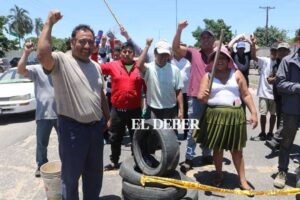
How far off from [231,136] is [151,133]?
41.3 inches

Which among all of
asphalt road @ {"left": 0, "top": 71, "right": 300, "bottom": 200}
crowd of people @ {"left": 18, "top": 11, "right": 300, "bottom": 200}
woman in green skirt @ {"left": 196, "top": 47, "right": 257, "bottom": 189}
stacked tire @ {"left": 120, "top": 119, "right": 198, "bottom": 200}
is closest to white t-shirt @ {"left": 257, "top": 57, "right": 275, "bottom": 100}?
asphalt road @ {"left": 0, "top": 71, "right": 300, "bottom": 200}

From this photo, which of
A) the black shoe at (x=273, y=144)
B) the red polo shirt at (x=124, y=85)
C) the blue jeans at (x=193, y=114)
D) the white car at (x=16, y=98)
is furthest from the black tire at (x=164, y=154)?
the white car at (x=16, y=98)

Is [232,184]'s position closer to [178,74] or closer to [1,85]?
[178,74]

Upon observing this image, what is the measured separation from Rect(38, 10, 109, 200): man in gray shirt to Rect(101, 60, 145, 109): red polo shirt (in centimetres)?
140

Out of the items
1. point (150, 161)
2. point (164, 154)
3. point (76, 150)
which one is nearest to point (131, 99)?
point (150, 161)

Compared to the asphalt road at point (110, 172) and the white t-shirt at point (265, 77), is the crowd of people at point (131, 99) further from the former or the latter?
the white t-shirt at point (265, 77)

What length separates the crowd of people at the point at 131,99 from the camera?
3.44 metres

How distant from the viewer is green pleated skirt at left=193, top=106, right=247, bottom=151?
4.49 meters

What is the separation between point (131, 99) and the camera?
5.24 m

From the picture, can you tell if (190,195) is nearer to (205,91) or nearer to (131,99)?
(205,91)

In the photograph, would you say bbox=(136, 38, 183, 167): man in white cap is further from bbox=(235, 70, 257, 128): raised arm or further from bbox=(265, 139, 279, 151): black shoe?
bbox=(265, 139, 279, 151): black shoe

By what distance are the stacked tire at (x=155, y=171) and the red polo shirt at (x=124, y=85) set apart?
100cm

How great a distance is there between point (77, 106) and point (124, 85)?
1810 millimetres

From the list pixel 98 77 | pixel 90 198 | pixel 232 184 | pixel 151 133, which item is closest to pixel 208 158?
pixel 232 184
